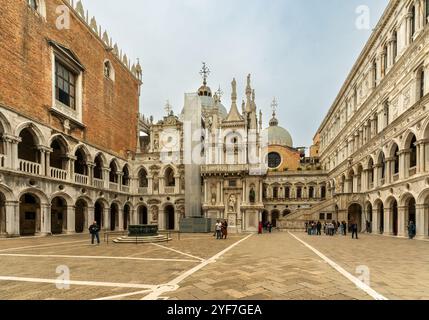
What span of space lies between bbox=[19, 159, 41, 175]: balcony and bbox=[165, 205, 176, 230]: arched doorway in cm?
1737

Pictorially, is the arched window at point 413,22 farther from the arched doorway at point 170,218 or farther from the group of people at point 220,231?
the arched doorway at point 170,218

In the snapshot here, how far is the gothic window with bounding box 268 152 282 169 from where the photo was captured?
5659 centimetres

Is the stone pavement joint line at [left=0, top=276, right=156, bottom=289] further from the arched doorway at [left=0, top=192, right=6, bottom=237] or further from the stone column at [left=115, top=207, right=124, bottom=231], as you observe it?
the stone column at [left=115, top=207, right=124, bottom=231]

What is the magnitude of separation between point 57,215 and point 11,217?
7173 millimetres

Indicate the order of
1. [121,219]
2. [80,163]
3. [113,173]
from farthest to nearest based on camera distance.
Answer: [113,173]
[121,219]
[80,163]

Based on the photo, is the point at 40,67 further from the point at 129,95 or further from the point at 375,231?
the point at 375,231

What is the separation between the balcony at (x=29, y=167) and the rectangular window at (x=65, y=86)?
7.09 m

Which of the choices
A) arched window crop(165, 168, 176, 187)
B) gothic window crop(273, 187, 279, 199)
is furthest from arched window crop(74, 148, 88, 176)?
gothic window crop(273, 187, 279, 199)

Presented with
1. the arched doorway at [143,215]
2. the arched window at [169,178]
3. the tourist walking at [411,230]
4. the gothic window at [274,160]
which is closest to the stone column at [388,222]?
the tourist walking at [411,230]

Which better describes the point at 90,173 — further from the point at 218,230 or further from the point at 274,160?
the point at 274,160

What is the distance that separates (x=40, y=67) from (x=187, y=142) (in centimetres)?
1686

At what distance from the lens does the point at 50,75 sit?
78.4ft

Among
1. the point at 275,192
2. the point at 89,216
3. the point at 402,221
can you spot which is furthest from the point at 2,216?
the point at 275,192
